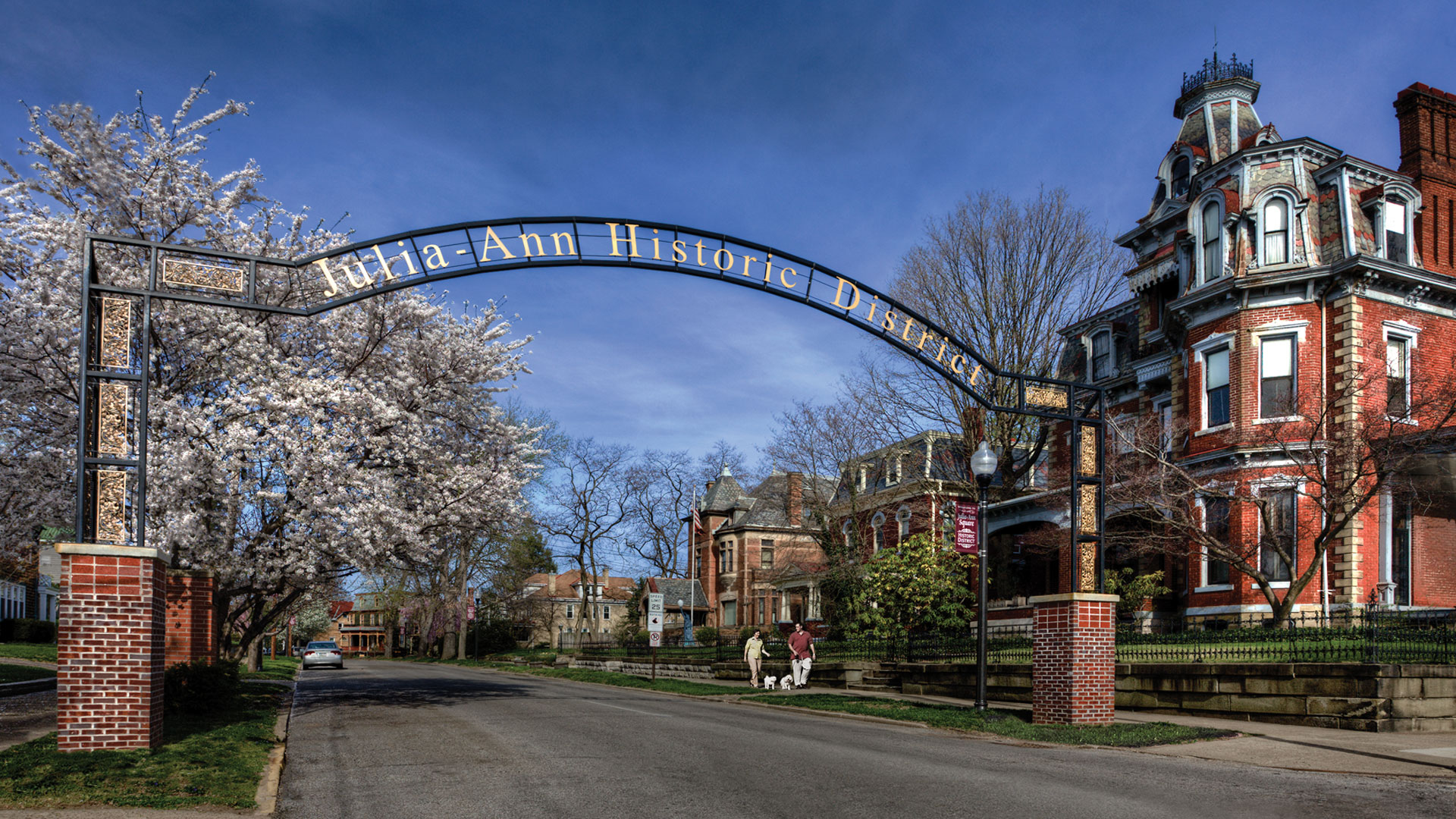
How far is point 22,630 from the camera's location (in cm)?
4891

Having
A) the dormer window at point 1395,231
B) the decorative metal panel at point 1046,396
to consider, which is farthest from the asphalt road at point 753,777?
the dormer window at point 1395,231

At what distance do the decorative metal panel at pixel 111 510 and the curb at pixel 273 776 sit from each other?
9.62ft

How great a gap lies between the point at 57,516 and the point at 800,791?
14.7 m

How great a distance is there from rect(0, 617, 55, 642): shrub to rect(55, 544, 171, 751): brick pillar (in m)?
46.8

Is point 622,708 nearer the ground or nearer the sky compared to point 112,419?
nearer the ground

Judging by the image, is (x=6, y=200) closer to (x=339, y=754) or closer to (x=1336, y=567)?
(x=339, y=754)

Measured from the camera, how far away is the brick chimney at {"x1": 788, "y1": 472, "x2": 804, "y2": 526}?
136 ft

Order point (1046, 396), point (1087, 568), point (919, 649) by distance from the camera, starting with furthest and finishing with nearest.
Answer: point (919, 649) < point (1046, 396) < point (1087, 568)

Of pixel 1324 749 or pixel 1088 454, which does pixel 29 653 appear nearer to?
pixel 1088 454

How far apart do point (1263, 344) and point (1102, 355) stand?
885cm

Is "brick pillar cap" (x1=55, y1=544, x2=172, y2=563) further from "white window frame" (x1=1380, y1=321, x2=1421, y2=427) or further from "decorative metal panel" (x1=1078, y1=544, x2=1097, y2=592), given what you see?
"white window frame" (x1=1380, y1=321, x2=1421, y2=427)

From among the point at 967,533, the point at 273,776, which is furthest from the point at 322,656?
the point at 273,776

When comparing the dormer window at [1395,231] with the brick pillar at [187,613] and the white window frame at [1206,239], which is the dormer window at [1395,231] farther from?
the brick pillar at [187,613]

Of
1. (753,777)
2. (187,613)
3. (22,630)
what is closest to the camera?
(753,777)
